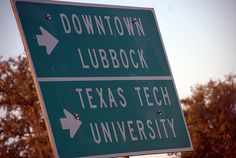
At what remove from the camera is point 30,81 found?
49.6 m

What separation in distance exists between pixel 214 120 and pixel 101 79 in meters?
49.8

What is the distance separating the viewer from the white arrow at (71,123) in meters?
7.34

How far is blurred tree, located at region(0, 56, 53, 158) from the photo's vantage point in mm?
48219

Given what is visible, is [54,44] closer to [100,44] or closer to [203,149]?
[100,44]

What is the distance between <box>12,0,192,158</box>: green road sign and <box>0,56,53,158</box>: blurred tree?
1567 inches

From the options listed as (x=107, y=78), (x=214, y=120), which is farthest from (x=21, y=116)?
(x=107, y=78)

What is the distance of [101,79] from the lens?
26.2 ft

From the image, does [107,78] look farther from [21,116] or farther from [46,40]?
[21,116]

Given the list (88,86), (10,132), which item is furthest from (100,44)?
(10,132)

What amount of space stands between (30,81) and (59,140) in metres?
42.8

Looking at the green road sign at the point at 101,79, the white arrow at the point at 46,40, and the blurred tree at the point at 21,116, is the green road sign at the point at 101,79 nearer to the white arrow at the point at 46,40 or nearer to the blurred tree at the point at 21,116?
the white arrow at the point at 46,40

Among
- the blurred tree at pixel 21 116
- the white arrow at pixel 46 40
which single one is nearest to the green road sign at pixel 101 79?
the white arrow at pixel 46 40

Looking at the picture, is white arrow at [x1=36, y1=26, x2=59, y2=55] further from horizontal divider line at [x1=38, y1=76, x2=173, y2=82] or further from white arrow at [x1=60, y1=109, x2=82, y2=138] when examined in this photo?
white arrow at [x1=60, y1=109, x2=82, y2=138]

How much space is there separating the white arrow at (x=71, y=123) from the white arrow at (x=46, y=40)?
2.59 feet
